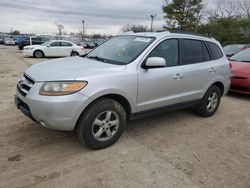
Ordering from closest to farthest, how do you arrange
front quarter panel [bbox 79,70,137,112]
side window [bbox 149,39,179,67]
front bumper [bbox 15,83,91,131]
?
front bumper [bbox 15,83,91,131] → front quarter panel [bbox 79,70,137,112] → side window [bbox 149,39,179,67]

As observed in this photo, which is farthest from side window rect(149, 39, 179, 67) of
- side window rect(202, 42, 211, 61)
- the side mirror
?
side window rect(202, 42, 211, 61)

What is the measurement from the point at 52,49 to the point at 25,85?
15160 millimetres

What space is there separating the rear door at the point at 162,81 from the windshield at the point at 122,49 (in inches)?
8.7

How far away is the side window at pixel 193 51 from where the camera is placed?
4588mm

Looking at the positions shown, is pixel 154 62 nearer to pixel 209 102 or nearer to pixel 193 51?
pixel 193 51

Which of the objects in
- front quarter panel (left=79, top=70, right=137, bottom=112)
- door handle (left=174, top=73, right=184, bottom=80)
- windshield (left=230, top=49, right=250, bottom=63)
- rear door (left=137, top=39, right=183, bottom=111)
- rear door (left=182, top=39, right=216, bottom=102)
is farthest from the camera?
windshield (left=230, top=49, right=250, bottom=63)

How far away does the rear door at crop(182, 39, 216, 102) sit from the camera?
4.52 meters

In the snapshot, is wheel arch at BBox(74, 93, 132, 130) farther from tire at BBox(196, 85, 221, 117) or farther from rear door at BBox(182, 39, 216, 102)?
tire at BBox(196, 85, 221, 117)

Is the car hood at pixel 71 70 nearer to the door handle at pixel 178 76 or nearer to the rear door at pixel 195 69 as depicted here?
the door handle at pixel 178 76

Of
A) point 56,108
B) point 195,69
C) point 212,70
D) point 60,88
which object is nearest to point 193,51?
point 195,69

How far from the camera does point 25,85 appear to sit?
3.52m

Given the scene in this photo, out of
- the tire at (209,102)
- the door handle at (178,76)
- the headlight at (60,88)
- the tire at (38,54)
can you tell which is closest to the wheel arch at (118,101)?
the headlight at (60,88)

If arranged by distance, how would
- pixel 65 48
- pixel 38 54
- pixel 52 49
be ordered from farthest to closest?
pixel 65 48 < pixel 52 49 < pixel 38 54

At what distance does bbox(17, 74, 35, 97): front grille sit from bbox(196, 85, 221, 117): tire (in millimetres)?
3283
